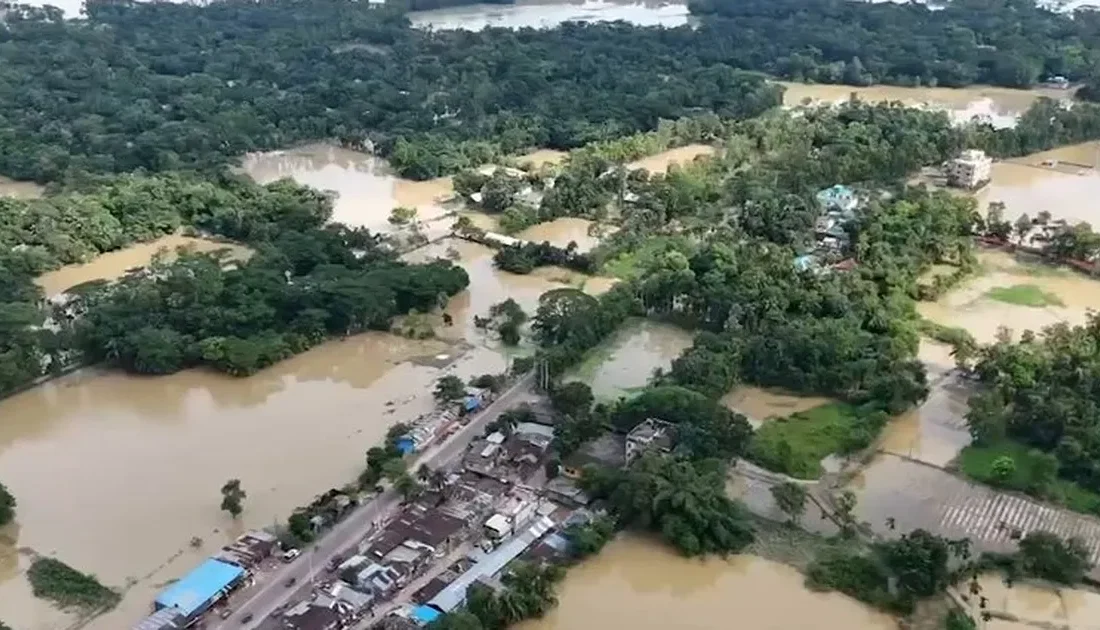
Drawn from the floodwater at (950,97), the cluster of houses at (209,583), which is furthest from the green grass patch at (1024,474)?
the floodwater at (950,97)

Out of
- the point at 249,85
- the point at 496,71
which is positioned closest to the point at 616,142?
the point at 496,71

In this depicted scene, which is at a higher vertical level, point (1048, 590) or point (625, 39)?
point (625, 39)

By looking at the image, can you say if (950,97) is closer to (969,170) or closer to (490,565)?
(969,170)

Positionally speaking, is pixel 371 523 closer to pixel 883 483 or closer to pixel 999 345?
pixel 883 483

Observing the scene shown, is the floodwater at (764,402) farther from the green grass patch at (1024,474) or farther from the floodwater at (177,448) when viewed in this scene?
the floodwater at (177,448)

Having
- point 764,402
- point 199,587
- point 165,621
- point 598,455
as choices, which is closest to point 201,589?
point 199,587

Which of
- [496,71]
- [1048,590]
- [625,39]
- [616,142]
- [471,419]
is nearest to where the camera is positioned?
[1048,590]

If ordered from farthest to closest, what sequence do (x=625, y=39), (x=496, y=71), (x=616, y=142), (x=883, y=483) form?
(x=625, y=39), (x=496, y=71), (x=616, y=142), (x=883, y=483)
